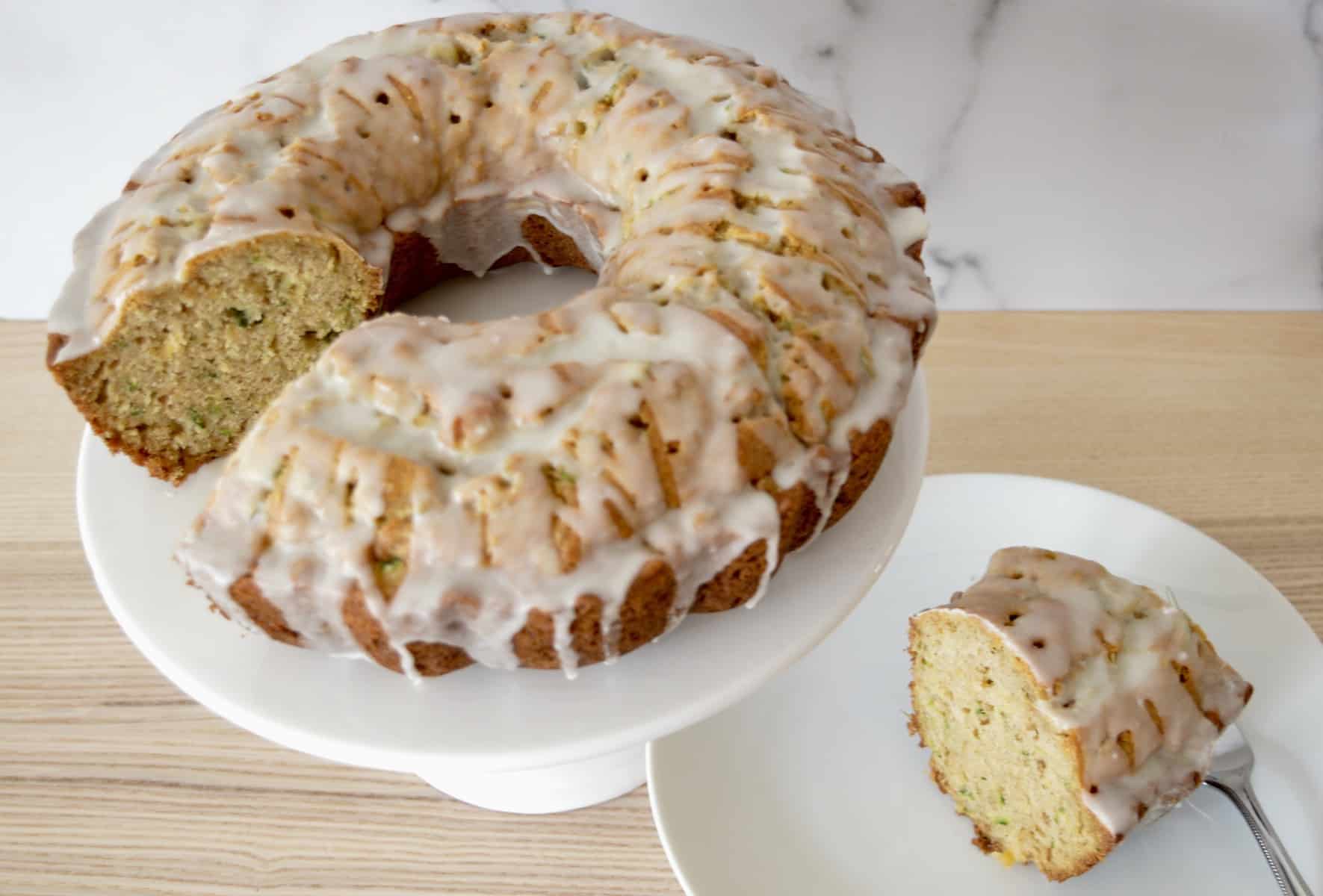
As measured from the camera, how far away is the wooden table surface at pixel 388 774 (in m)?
1.47

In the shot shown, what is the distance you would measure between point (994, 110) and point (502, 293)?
0.83 m

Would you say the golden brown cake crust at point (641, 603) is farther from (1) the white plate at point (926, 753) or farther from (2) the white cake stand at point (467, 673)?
(1) the white plate at point (926, 753)

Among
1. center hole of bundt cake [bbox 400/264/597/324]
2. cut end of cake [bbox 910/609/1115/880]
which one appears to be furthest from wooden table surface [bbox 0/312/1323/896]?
center hole of bundt cake [bbox 400/264/597/324]

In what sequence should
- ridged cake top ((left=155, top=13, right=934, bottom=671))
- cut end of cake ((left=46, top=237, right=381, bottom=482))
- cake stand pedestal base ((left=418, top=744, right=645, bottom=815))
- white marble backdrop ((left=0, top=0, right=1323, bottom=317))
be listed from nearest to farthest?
ridged cake top ((left=155, top=13, right=934, bottom=671)), cut end of cake ((left=46, top=237, right=381, bottom=482)), cake stand pedestal base ((left=418, top=744, right=645, bottom=815)), white marble backdrop ((left=0, top=0, right=1323, bottom=317))

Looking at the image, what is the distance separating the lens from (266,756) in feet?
5.14

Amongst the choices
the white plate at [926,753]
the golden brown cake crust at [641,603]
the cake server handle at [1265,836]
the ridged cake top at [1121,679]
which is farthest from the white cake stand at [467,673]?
the cake server handle at [1265,836]

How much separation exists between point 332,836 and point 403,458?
0.72 meters

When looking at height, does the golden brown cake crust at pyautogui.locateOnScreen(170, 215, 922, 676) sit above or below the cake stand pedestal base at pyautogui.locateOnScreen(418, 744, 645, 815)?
above

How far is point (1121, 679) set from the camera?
1321 millimetres

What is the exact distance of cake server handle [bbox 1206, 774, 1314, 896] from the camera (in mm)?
1312

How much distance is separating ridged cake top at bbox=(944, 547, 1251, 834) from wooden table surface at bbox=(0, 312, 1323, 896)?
1.53 ft

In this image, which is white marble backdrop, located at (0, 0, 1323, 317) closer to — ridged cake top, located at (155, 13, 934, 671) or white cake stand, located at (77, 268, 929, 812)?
ridged cake top, located at (155, 13, 934, 671)

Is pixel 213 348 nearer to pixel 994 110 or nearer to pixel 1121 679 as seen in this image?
pixel 1121 679

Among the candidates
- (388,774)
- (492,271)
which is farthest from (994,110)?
(388,774)
